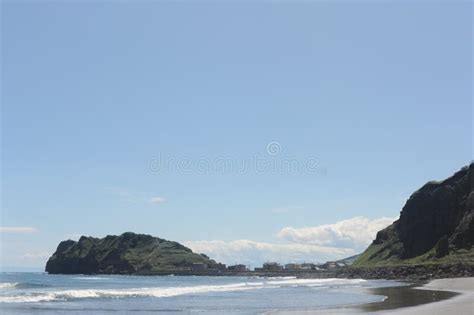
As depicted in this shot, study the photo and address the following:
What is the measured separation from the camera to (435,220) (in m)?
159

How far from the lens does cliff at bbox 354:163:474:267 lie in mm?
130638

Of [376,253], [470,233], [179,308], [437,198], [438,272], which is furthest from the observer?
[376,253]

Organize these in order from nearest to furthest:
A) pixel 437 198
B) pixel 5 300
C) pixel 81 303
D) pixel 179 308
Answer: pixel 179 308, pixel 81 303, pixel 5 300, pixel 437 198

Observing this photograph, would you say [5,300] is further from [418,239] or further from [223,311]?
[418,239]

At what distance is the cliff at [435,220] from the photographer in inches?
5143

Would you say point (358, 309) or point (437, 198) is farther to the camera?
point (437, 198)

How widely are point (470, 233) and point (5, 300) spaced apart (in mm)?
103062

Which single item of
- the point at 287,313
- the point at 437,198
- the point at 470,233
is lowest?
the point at 287,313

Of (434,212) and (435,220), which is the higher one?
(434,212)

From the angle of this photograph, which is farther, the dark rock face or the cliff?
the dark rock face

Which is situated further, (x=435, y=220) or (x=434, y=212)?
(x=434, y=212)

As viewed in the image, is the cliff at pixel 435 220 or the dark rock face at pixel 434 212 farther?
the dark rock face at pixel 434 212

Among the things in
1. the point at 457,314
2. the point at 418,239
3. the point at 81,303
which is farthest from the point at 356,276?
the point at 457,314

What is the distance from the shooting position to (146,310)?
4322 cm
